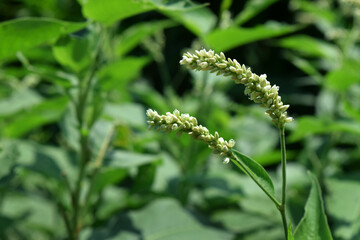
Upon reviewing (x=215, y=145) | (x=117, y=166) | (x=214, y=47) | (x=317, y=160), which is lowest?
(x=215, y=145)

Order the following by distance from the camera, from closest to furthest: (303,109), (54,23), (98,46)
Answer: (54,23)
(98,46)
(303,109)

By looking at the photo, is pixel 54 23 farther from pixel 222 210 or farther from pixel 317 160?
pixel 317 160

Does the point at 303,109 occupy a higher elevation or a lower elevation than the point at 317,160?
higher

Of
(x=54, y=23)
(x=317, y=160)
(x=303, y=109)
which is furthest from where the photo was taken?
(x=303, y=109)

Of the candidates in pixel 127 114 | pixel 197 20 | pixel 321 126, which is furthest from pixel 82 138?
pixel 321 126

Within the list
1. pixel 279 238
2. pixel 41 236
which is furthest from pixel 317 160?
pixel 41 236

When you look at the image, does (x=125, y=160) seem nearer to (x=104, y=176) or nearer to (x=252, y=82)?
(x=104, y=176)

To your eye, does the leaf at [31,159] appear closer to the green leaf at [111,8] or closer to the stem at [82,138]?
the stem at [82,138]

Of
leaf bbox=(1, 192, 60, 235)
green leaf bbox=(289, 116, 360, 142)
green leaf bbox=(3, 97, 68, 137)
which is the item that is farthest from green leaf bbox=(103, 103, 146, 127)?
green leaf bbox=(289, 116, 360, 142)
